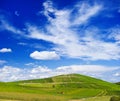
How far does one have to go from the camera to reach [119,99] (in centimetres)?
7369
